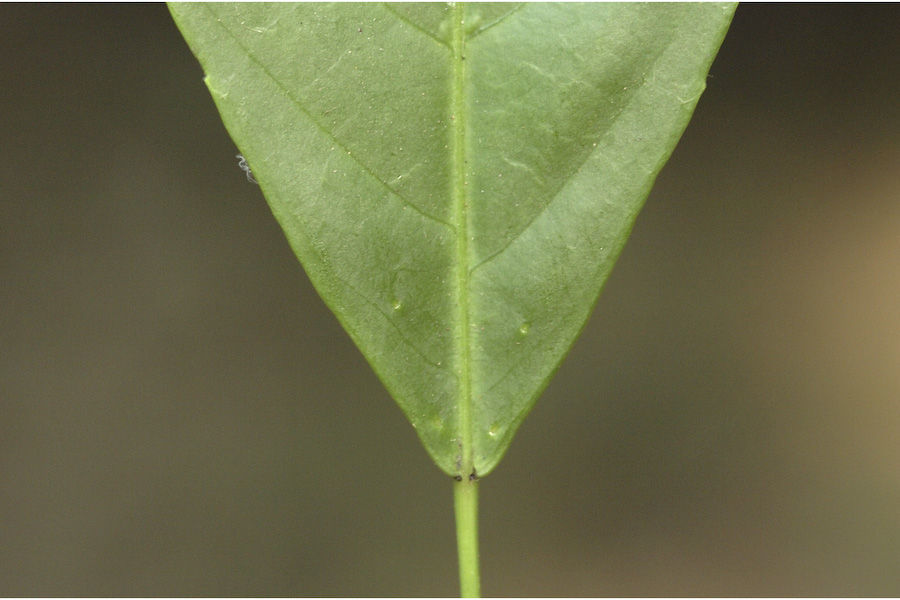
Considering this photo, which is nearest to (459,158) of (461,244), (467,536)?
(461,244)

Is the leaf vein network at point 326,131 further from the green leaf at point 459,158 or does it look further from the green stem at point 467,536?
the green stem at point 467,536

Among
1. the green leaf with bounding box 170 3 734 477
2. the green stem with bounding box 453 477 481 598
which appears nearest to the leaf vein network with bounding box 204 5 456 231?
the green leaf with bounding box 170 3 734 477

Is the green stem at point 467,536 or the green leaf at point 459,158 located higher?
the green leaf at point 459,158

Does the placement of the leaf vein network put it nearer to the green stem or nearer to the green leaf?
the green leaf

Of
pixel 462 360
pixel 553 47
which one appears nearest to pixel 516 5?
pixel 553 47

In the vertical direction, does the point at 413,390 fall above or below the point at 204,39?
below

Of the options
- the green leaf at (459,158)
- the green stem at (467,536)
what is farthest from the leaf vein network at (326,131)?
the green stem at (467,536)

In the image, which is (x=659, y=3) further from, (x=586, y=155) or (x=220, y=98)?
(x=220, y=98)
